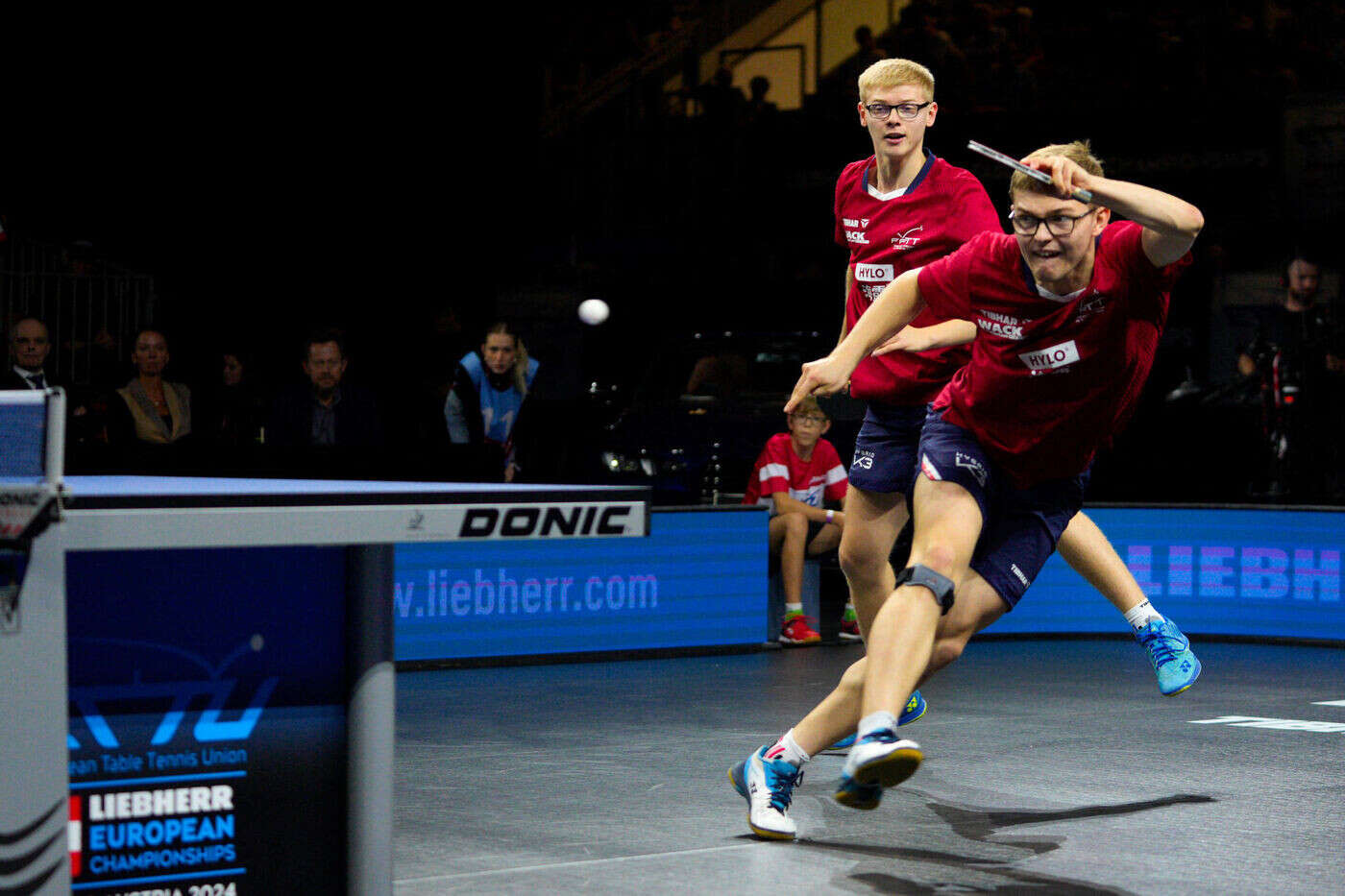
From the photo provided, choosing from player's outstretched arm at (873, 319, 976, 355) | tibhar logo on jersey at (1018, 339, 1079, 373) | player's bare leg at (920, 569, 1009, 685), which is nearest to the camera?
tibhar logo on jersey at (1018, 339, 1079, 373)

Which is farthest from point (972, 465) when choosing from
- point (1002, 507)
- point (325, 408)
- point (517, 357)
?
point (517, 357)

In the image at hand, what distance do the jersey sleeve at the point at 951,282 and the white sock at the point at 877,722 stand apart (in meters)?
1.19

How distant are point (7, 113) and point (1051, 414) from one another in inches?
552

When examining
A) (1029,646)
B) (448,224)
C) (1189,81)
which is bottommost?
(1029,646)

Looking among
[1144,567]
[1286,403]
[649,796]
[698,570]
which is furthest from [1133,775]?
[1286,403]

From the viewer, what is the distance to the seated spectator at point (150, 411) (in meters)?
8.57

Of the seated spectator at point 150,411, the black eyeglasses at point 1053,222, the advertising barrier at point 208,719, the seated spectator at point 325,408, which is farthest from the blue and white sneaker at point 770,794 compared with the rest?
the seated spectator at point 325,408

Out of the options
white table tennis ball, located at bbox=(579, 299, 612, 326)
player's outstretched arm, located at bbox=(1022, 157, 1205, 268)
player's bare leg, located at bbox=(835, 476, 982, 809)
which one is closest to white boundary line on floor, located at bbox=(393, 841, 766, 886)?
player's bare leg, located at bbox=(835, 476, 982, 809)

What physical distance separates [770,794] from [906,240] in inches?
76.5

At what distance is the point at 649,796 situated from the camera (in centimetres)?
568

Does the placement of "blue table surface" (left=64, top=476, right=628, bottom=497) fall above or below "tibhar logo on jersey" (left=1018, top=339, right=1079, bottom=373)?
below

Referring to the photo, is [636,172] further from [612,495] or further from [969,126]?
[612,495]

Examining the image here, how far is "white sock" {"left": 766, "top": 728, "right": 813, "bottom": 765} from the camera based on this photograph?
5.02 metres

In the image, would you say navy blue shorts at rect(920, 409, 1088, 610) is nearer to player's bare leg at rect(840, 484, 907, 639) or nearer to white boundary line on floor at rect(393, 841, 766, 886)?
player's bare leg at rect(840, 484, 907, 639)
